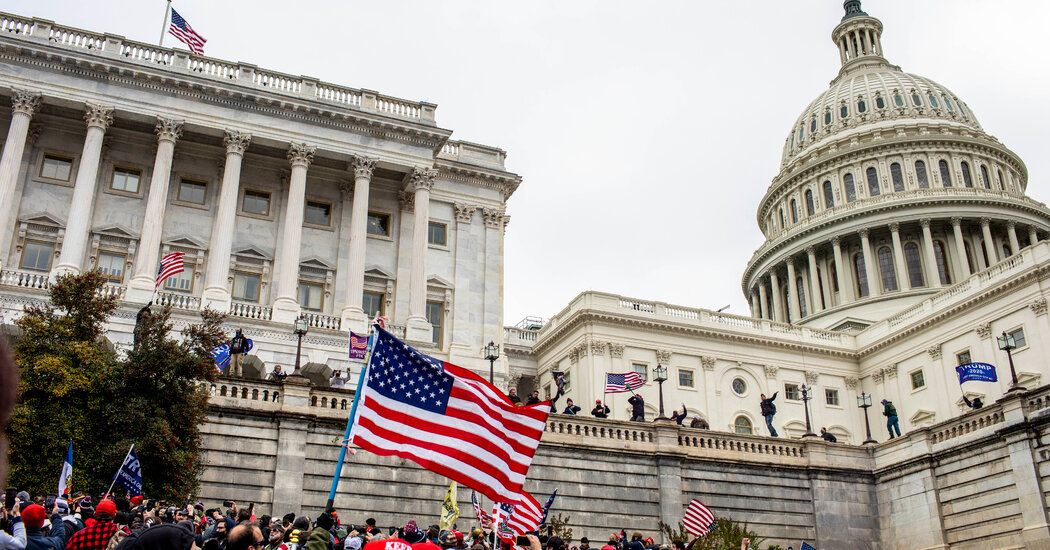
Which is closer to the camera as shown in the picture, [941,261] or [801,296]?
[941,261]

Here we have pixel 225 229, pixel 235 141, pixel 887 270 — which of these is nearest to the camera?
pixel 225 229

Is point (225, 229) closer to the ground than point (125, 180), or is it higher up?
closer to the ground

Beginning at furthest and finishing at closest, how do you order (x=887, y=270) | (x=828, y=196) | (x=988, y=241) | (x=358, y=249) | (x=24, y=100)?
(x=828, y=196) < (x=887, y=270) < (x=988, y=241) < (x=358, y=249) < (x=24, y=100)

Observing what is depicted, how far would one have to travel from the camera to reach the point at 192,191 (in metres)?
44.7

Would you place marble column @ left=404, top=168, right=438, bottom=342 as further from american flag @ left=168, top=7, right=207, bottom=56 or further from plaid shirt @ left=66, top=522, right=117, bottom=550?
plaid shirt @ left=66, top=522, right=117, bottom=550

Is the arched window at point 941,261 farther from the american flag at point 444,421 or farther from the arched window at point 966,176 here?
the american flag at point 444,421

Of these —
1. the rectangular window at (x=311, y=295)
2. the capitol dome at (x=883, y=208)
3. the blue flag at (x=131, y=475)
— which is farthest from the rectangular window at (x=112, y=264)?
the capitol dome at (x=883, y=208)

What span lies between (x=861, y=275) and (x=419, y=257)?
54.9 metres

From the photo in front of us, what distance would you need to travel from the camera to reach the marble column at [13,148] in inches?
1496

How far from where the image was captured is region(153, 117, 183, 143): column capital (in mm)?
41438

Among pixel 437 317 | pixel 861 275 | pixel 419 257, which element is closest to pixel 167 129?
pixel 419 257

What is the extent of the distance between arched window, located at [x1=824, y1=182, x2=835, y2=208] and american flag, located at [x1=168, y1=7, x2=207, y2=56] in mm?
65022

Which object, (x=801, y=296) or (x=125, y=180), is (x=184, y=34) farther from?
(x=801, y=296)

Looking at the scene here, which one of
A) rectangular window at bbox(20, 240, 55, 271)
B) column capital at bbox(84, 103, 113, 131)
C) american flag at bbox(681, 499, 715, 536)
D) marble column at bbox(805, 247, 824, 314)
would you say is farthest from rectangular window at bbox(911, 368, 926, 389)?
rectangular window at bbox(20, 240, 55, 271)
